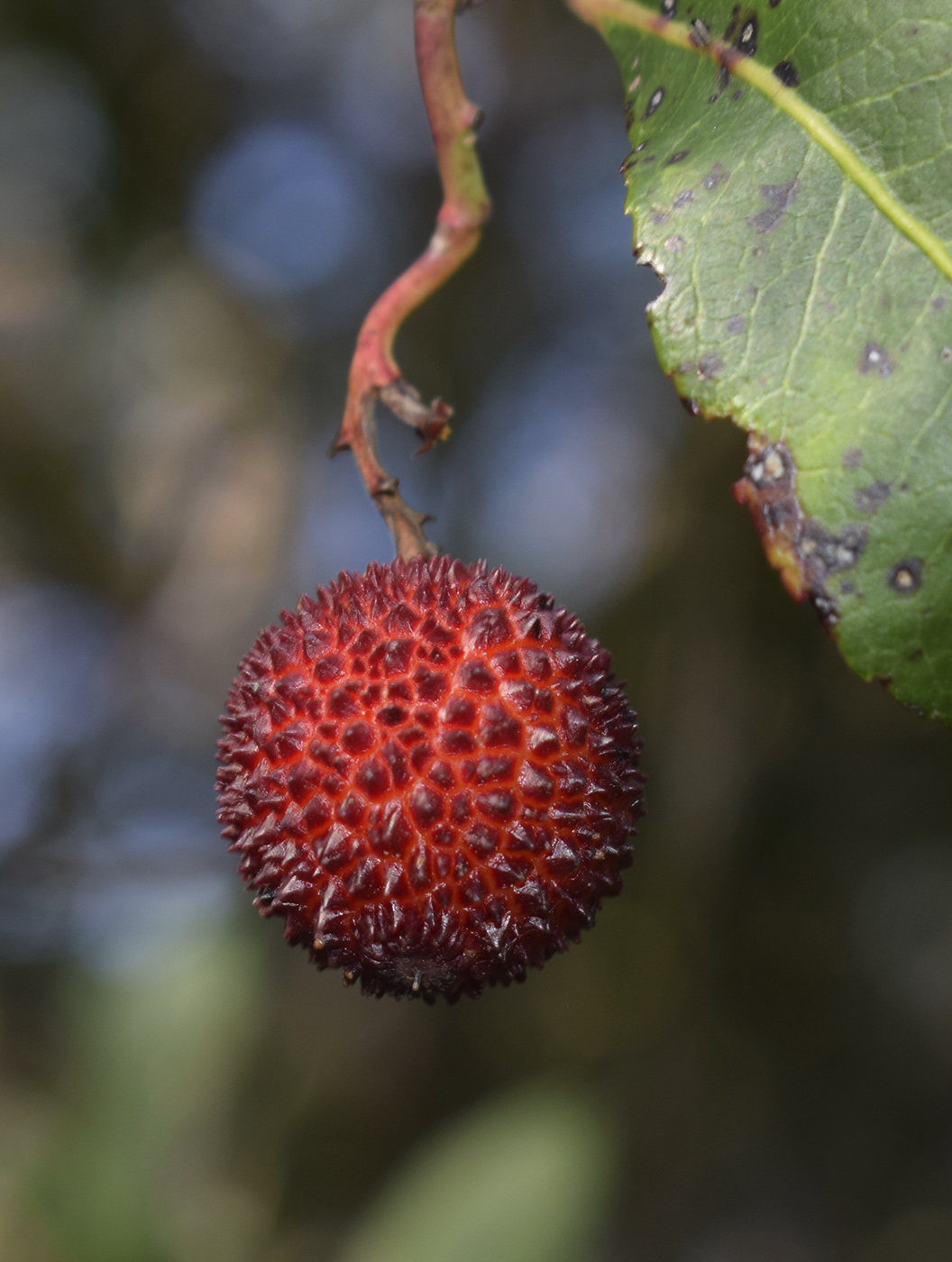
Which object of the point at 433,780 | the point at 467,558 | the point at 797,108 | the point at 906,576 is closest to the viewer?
the point at 906,576

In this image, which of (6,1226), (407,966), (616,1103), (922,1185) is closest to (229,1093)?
(6,1226)

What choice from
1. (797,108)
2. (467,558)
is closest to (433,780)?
(797,108)

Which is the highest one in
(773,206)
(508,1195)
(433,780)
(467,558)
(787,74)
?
(467,558)

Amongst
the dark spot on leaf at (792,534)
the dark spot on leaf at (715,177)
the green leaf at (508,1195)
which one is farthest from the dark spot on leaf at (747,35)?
the green leaf at (508,1195)

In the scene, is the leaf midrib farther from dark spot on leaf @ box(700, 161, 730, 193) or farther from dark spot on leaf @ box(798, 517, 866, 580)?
dark spot on leaf @ box(798, 517, 866, 580)

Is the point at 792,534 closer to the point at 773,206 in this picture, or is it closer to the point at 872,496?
the point at 872,496

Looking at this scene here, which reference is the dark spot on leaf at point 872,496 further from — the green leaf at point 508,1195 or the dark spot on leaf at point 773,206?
the green leaf at point 508,1195

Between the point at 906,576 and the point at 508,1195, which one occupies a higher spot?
the point at 906,576

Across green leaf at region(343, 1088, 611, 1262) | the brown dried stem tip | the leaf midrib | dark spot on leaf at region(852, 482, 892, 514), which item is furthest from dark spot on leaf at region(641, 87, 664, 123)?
green leaf at region(343, 1088, 611, 1262)
